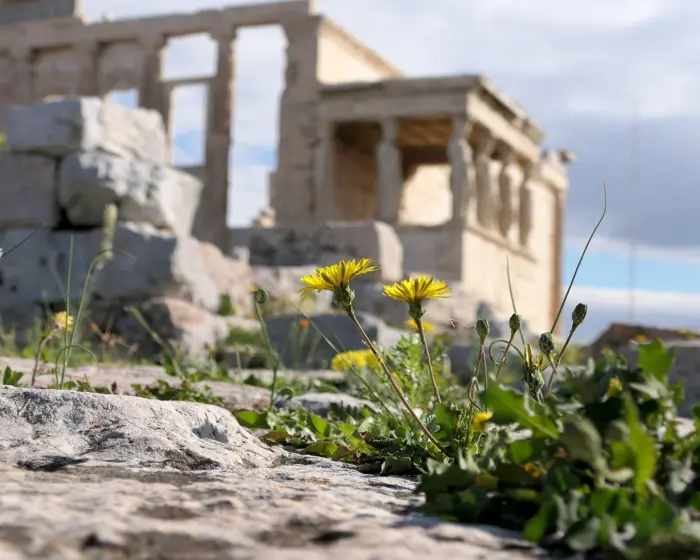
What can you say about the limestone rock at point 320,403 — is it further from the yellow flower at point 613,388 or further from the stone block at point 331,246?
the stone block at point 331,246

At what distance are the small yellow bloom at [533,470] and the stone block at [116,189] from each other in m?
6.66

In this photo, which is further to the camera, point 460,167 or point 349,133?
point 349,133

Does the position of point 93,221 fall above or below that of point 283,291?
above

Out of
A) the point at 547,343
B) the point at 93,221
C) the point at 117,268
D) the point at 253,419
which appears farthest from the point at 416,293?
the point at 93,221

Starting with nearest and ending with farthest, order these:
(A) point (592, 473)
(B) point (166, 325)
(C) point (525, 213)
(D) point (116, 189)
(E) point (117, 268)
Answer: (A) point (592, 473)
(B) point (166, 325)
(E) point (117, 268)
(D) point (116, 189)
(C) point (525, 213)

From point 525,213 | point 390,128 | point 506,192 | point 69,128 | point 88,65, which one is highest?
point 88,65

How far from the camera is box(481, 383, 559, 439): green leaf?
1706mm

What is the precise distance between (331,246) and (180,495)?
39.9ft

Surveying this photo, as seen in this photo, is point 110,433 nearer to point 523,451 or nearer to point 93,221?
point 523,451

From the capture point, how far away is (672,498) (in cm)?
162

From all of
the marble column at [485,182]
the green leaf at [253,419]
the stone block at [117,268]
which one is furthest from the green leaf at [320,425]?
the marble column at [485,182]

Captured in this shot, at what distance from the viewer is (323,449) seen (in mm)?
2639

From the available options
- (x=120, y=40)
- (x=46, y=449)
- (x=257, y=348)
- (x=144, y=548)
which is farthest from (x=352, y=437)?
(x=120, y=40)

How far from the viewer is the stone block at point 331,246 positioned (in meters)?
12.6
